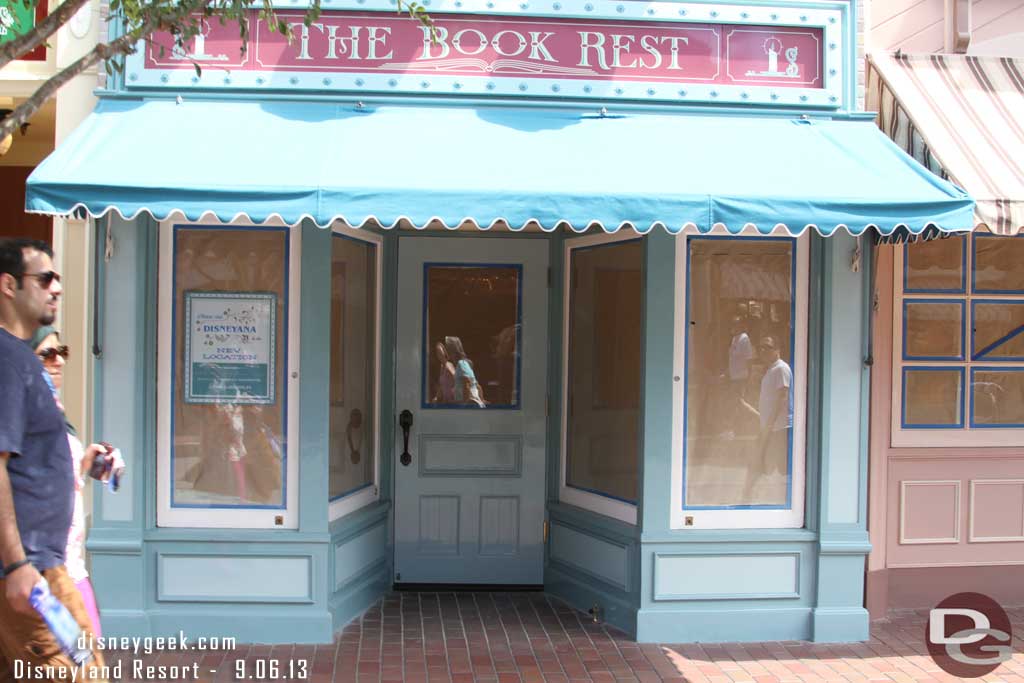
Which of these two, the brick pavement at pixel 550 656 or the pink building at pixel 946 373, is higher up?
the pink building at pixel 946 373

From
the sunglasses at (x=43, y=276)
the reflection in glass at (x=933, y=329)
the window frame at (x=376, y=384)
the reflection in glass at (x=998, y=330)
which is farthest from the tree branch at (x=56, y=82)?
the reflection in glass at (x=998, y=330)

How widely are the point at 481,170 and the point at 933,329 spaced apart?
130 inches

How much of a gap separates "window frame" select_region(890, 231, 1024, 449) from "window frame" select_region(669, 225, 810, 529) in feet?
2.47

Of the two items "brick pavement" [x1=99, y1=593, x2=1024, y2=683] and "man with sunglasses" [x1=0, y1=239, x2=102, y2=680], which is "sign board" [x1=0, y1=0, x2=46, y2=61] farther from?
"brick pavement" [x1=99, y1=593, x2=1024, y2=683]

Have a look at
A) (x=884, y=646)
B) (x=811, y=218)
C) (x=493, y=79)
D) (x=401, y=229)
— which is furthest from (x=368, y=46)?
(x=884, y=646)

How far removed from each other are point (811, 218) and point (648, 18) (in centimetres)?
178

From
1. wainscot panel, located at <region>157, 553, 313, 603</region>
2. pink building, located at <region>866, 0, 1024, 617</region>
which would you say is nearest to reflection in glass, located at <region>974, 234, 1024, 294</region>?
pink building, located at <region>866, 0, 1024, 617</region>

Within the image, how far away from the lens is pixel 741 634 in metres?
5.68

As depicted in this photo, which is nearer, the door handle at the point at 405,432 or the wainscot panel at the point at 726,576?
the wainscot panel at the point at 726,576

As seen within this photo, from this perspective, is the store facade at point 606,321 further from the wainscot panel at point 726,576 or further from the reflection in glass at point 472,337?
the reflection in glass at point 472,337

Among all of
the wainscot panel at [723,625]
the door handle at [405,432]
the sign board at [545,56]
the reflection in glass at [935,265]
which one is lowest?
the wainscot panel at [723,625]

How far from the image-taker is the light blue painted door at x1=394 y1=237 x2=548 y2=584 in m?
6.59

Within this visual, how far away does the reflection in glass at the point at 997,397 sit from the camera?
633cm
